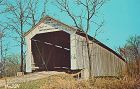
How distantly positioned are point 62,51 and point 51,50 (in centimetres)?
136

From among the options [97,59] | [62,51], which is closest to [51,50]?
[62,51]

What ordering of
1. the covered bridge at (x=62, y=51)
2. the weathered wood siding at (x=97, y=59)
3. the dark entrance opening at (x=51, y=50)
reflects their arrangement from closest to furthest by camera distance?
the covered bridge at (x=62, y=51)
the weathered wood siding at (x=97, y=59)
the dark entrance opening at (x=51, y=50)

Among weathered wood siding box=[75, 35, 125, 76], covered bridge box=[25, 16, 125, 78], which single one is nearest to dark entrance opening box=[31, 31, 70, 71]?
covered bridge box=[25, 16, 125, 78]

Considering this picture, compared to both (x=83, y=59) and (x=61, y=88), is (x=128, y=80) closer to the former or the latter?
(x=61, y=88)

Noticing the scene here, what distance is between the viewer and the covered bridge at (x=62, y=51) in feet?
71.4

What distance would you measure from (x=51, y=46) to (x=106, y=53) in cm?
487

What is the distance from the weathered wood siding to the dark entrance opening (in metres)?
2.87

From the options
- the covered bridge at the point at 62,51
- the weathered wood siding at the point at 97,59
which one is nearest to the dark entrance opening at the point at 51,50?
the covered bridge at the point at 62,51

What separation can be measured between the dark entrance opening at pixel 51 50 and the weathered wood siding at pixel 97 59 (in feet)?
9.43

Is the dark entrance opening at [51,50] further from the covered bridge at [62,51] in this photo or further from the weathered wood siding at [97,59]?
the weathered wood siding at [97,59]

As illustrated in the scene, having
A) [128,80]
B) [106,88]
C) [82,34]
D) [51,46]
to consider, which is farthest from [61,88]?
[51,46]

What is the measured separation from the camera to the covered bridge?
2175 centimetres

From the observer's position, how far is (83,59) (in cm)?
2230

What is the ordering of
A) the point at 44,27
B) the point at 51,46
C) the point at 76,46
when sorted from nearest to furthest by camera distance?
1. the point at 76,46
2. the point at 44,27
3. the point at 51,46
